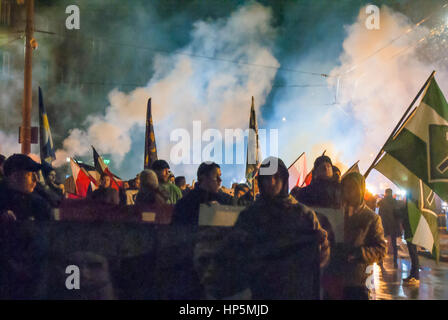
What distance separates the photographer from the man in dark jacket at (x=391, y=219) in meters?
11.8

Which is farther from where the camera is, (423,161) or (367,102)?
(367,102)

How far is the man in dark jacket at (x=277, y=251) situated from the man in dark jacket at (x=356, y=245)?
57cm

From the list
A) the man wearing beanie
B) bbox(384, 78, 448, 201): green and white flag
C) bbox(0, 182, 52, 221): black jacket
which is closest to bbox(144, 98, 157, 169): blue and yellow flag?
the man wearing beanie

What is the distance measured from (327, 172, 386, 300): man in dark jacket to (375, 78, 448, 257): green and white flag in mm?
1550

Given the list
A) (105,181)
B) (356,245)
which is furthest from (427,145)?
(105,181)

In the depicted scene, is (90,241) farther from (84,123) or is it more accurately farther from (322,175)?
(84,123)

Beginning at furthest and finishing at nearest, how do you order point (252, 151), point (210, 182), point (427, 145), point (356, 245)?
point (252, 151)
point (427, 145)
point (210, 182)
point (356, 245)

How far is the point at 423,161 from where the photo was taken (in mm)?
5949

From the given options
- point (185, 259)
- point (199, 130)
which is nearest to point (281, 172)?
point (185, 259)

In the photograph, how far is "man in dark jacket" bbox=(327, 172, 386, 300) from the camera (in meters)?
4.02

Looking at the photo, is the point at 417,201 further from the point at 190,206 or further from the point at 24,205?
the point at 24,205

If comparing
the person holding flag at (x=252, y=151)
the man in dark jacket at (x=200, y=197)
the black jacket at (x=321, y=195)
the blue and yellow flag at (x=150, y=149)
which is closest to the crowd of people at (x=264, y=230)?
the man in dark jacket at (x=200, y=197)

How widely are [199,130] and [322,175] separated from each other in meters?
30.5

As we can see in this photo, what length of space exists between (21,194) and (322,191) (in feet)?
11.1
